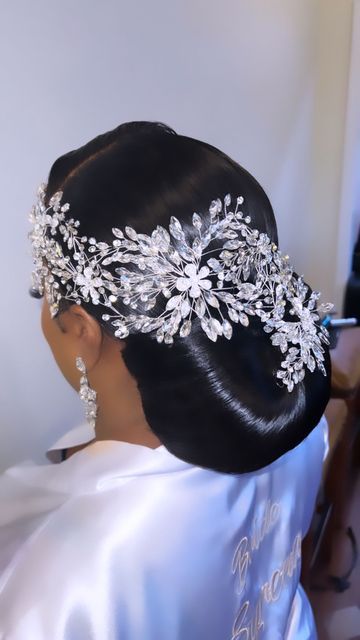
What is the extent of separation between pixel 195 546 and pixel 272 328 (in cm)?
22

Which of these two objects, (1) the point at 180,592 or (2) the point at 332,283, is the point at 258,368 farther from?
(2) the point at 332,283

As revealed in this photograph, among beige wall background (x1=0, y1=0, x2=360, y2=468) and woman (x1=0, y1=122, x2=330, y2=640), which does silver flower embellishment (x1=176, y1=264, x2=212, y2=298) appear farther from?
beige wall background (x1=0, y1=0, x2=360, y2=468)

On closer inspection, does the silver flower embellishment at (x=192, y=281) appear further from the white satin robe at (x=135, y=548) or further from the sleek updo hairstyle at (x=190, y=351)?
the white satin robe at (x=135, y=548)

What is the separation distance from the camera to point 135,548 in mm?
453

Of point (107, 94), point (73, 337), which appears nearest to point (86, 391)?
point (73, 337)

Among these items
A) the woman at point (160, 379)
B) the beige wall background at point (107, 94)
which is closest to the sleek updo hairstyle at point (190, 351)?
the woman at point (160, 379)

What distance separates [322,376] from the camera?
505 mm

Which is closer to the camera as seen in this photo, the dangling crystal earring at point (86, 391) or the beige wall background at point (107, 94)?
the dangling crystal earring at point (86, 391)

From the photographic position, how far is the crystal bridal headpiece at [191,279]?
0.44 m

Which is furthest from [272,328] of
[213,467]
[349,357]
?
[349,357]

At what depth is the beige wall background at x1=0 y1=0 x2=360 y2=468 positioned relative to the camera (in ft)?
2.47

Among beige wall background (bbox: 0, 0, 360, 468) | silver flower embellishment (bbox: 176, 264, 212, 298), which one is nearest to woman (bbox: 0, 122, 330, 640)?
silver flower embellishment (bbox: 176, 264, 212, 298)

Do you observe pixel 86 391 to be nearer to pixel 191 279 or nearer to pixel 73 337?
pixel 73 337

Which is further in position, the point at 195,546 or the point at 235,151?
the point at 235,151
